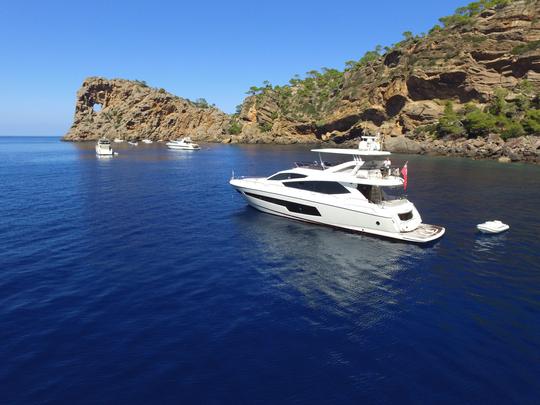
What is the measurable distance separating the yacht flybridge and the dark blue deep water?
0.98 metres

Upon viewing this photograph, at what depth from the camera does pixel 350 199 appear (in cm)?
2686

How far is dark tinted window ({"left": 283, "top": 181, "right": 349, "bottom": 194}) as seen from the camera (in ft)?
90.2

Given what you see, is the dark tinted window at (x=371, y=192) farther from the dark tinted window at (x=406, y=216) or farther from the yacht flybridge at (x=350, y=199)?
the dark tinted window at (x=406, y=216)

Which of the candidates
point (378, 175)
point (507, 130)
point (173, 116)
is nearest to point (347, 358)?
point (378, 175)

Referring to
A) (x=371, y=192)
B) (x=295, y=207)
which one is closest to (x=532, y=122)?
(x=371, y=192)

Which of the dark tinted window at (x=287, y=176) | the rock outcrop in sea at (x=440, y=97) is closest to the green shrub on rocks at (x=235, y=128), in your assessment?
the rock outcrop in sea at (x=440, y=97)

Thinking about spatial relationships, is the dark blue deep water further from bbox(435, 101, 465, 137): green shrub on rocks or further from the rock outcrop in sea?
bbox(435, 101, 465, 137): green shrub on rocks

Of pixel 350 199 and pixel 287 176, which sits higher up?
pixel 287 176

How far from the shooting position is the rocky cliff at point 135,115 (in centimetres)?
17800

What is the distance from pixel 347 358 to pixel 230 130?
172 metres

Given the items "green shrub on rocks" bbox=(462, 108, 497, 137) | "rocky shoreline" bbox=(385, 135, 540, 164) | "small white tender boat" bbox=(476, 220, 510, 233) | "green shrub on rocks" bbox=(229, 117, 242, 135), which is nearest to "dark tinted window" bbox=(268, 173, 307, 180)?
"small white tender boat" bbox=(476, 220, 510, 233)

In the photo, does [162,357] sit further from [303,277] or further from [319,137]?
[319,137]

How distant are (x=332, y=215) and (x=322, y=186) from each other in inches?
96.1

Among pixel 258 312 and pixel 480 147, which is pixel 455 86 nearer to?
pixel 480 147
